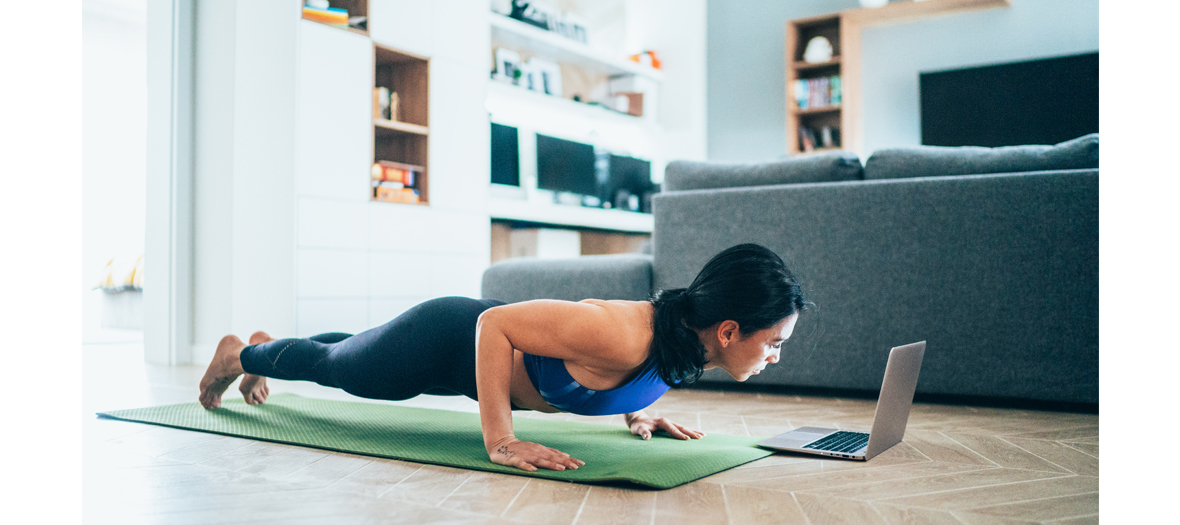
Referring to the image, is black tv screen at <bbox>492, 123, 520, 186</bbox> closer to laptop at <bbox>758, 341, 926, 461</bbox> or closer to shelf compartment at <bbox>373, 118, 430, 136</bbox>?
shelf compartment at <bbox>373, 118, 430, 136</bbox>

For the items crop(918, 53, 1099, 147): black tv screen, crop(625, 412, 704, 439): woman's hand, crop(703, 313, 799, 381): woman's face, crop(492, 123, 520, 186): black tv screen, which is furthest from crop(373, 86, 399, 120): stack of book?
crop(918, 53, 1099, 147): black tv screen

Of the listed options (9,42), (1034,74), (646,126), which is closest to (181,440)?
(9,42)

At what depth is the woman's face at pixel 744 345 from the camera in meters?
1.49

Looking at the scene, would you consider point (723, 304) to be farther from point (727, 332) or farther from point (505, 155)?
point (505, 155)

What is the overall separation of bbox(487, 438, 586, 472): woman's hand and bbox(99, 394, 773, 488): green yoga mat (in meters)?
0.01

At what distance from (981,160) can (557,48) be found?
4225 millimetres

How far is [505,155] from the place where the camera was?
19.4 feet

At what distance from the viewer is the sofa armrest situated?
313 cm

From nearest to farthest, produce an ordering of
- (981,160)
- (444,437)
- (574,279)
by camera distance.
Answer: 1. (444,437)
2. (981,160)
3. (574,279)

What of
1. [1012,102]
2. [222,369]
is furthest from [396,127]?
[1012,102]

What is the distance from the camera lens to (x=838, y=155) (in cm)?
287

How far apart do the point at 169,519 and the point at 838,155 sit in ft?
7.83

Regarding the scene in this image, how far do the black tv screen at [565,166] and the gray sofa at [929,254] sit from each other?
10.5ft
